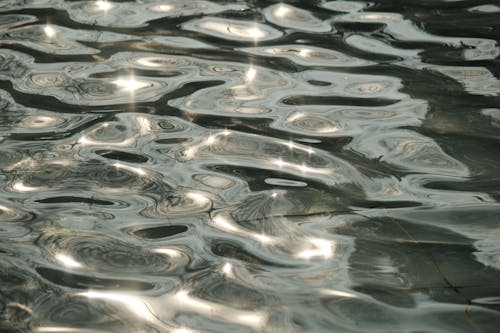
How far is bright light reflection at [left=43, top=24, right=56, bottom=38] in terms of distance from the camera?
152 inches

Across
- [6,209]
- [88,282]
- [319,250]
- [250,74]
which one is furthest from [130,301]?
[250,74]

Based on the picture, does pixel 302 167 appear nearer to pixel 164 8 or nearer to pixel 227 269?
pixel 227 269

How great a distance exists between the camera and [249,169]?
2.57 meters

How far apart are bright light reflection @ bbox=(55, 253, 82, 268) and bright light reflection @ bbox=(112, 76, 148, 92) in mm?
1313

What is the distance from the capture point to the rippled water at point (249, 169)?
6.12 feet

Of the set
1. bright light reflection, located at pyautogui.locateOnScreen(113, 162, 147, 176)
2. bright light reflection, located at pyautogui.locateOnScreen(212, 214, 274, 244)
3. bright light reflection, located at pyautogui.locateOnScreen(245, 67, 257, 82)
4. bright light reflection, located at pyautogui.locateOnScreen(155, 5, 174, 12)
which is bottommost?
bright light reflection, located at pyautogui.locateOnScreen(212, 214, 274, 244)

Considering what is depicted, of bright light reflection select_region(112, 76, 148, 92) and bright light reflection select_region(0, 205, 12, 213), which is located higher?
bright light reflection select_region(112, 76, 148, 92)

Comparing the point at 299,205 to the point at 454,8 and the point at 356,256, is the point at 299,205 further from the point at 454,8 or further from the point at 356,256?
the point at 454,8

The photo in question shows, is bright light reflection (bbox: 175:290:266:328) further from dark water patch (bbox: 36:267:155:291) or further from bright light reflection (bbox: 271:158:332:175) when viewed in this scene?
bright light reflection (bbox: 271:158:332:175)

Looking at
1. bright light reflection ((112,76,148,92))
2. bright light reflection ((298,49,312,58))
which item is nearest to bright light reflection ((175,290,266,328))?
bright light reflection ((112,76,148,92))

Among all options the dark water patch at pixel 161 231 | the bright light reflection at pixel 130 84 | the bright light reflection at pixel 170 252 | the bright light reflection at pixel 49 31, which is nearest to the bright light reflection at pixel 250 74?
the bright light reflection at pixel 130 84

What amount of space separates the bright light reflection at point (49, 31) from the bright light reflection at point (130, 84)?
71 centimetres

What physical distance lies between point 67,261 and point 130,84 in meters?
1.40

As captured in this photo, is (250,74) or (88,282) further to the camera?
(250,74)
